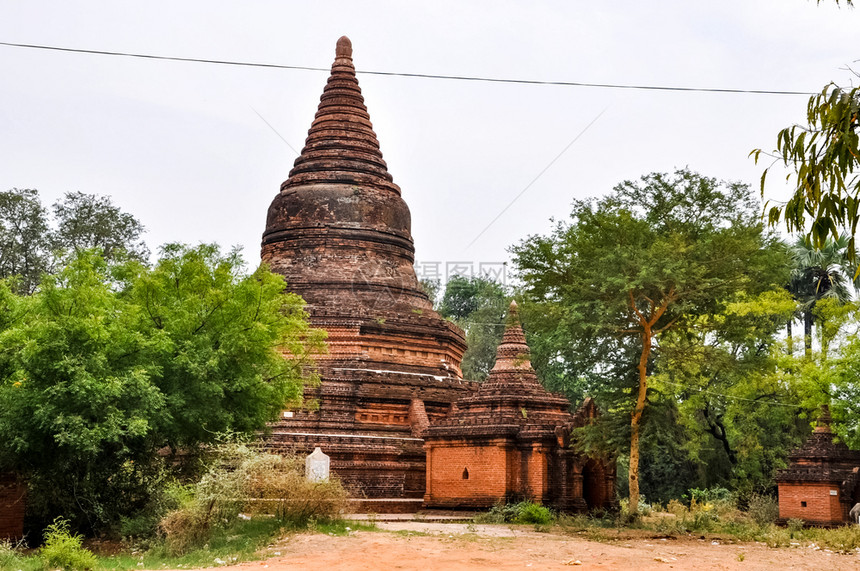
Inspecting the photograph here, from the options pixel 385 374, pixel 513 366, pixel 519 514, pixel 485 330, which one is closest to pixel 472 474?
pixel 519 514

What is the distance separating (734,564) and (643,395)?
7.14 m

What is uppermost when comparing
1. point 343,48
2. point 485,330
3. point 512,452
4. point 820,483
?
point 343,48

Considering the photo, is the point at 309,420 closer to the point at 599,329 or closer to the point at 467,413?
the point at 467,413

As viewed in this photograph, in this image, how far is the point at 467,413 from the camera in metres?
24.6

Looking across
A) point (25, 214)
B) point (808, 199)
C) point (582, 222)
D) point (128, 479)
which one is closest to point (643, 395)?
point (582, 222)

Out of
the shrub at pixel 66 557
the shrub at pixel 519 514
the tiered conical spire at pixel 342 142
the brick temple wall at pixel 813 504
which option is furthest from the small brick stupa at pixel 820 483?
the shrub at pixel 66 557

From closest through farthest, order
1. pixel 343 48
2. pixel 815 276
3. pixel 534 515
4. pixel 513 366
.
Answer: pixel 534 515, pixel 513 366, pixel 343 48, pixel 815 276

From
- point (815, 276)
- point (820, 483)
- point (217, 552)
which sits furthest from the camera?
point (815, 276)

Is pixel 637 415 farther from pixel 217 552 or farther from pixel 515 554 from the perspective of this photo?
pixel 217 552

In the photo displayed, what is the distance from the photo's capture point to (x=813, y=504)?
2323cm

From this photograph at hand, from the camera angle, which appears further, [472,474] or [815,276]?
[815,276]

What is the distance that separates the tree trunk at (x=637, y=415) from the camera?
67.6ft

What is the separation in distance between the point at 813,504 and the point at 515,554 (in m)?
11.8

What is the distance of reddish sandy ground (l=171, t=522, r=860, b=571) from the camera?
13031mm
